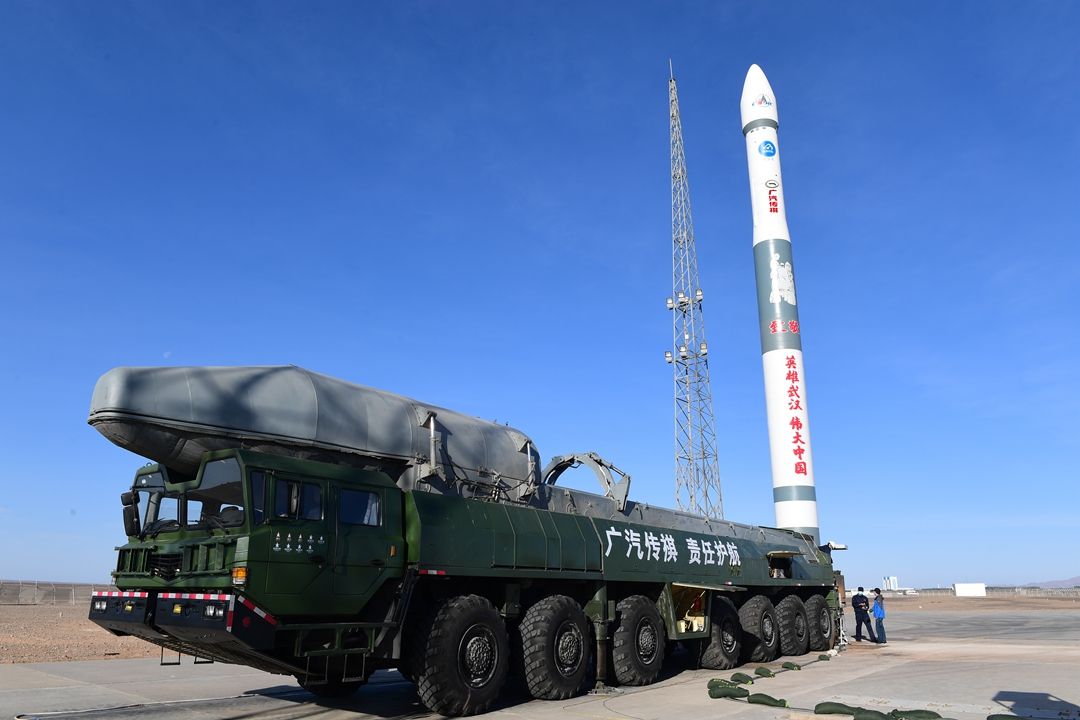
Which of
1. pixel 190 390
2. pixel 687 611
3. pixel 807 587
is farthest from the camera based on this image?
pixel 807 587

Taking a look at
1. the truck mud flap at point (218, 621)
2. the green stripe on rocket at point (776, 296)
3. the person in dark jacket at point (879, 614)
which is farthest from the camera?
the green stripe on rocket at point (776, 296)

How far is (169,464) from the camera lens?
30.6 ft

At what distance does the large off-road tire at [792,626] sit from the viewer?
1816cm

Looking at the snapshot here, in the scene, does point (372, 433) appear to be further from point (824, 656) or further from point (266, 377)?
point (824, 656)

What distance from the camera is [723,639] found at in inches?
614

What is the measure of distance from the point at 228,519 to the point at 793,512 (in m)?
20.6

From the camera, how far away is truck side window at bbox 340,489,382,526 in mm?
9170

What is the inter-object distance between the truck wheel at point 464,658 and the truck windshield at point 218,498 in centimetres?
274

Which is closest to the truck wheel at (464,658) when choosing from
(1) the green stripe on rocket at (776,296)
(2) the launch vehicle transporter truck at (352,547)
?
(2) the launch vehicle transporter truck at (352,547)

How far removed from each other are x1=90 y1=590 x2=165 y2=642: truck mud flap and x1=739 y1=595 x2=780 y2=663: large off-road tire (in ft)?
39.0

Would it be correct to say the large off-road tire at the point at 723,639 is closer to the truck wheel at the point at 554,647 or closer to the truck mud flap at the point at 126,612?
the truck wheel at the point at 554,647

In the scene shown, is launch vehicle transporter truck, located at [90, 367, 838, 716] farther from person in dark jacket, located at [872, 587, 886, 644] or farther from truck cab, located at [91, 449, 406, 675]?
person in dark jacket, located at [872, 587, 886, 644]

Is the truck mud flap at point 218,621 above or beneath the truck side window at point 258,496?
beneath

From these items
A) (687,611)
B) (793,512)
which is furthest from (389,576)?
(793,512)
